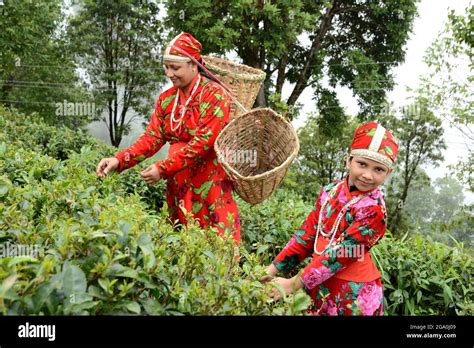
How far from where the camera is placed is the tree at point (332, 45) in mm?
15109

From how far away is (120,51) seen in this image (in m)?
27.9

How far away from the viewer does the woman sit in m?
3.97

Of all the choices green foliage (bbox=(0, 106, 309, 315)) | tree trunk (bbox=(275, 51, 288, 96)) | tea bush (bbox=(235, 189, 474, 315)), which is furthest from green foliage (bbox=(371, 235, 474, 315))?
tree trunk (bbox=(275, 51, 288, 96))

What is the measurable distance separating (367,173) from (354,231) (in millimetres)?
294

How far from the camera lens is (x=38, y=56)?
24.5 m

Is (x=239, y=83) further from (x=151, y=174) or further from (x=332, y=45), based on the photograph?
(x=332, y=45)

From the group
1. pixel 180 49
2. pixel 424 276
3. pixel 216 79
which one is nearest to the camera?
pixel 424 276

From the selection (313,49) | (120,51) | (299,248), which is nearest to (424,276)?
(299,248)

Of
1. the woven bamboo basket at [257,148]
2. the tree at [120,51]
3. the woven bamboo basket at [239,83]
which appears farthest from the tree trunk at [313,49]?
the woven bamboo basket at [257,148]

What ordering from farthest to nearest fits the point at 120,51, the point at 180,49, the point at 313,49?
the point at 120,51
the point at 313,49
the point at 180,49

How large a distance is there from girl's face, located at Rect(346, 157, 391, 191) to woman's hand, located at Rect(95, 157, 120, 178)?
81.3 inches

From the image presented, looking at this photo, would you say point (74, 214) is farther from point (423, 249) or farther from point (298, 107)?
point (298, 107)

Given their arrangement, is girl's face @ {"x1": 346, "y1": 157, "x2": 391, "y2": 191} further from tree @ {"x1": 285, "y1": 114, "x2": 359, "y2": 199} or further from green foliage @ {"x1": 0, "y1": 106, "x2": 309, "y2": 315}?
tree @ {"x1": 285, "y1": 114, "x2": 359, "y2": 199}

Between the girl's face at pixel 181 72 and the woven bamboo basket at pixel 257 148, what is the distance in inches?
18.5
